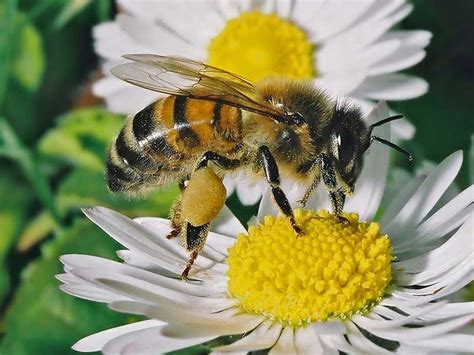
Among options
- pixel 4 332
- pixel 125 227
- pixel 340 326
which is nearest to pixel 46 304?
pixel 4 332

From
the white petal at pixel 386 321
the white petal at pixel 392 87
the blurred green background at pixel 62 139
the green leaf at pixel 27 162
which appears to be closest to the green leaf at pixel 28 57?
the blurred green background at pixel 62 139

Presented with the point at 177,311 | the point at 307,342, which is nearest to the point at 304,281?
the point at 307,342

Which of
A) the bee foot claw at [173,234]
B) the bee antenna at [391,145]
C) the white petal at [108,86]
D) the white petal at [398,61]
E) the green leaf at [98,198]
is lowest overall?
the bee foot claw at [173,234]

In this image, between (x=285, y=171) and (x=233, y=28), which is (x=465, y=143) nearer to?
(x=233, y=28)

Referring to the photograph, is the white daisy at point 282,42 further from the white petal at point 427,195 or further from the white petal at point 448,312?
the white petal at point 448,312

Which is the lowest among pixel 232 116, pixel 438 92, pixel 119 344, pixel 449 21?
pixel 119 344

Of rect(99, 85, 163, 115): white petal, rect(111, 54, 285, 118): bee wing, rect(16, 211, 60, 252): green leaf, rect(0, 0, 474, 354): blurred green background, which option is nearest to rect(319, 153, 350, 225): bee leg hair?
rect(111, 54, 285, 118): bee wing
